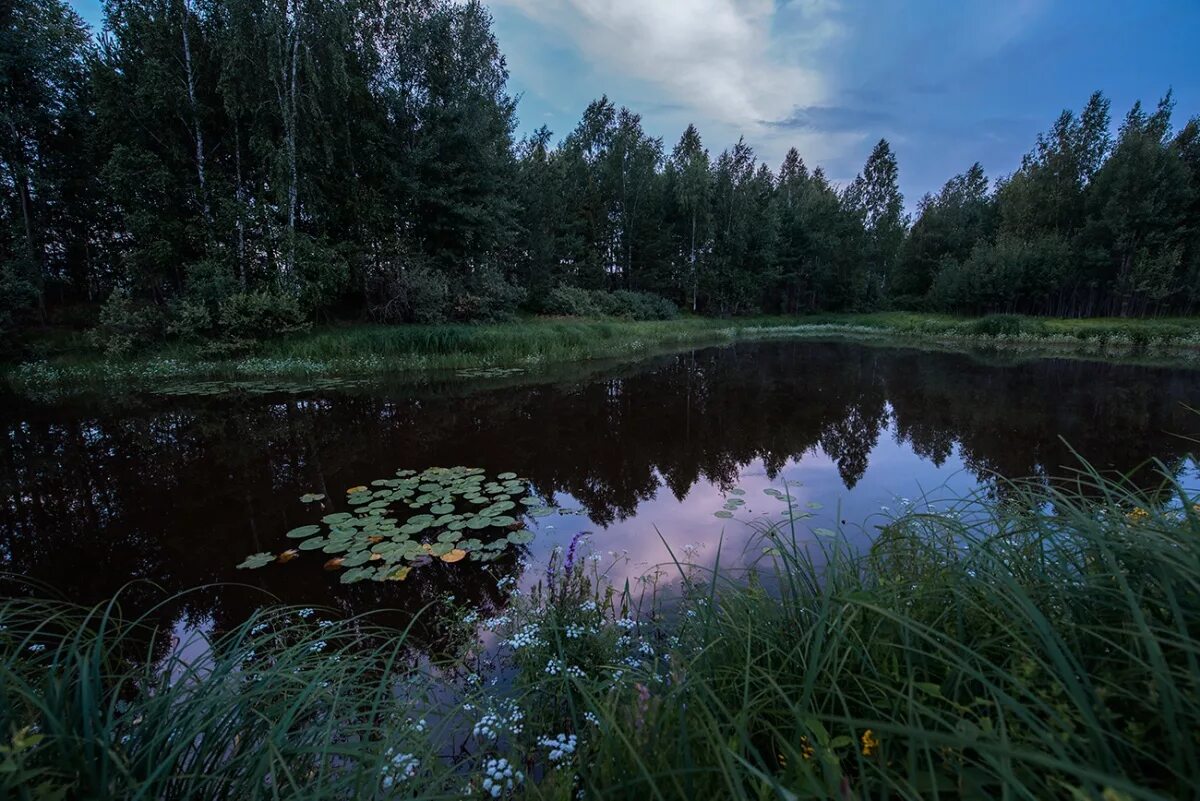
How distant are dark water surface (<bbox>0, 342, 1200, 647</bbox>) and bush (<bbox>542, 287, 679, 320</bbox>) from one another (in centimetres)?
1350

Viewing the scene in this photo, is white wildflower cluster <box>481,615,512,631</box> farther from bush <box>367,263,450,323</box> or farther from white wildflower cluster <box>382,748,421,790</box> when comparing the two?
bush <box>367,263,450,323</box>

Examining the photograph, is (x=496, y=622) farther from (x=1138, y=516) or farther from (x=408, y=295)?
(x=408, y=295)

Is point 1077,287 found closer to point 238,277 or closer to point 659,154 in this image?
Result: point 659,154

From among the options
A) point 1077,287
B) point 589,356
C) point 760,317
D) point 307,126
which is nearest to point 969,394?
point 589,356

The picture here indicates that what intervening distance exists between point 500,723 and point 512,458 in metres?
5.13

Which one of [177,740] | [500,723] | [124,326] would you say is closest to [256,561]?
[177,740]

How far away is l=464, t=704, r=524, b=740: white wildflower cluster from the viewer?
5.97ft

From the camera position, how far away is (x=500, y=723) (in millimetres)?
1819

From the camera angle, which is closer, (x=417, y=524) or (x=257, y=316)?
(x=417, y=524)

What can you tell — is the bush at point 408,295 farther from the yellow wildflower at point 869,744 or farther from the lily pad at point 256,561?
the yellow wildflower at point 869,744

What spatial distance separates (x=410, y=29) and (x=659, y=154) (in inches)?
861

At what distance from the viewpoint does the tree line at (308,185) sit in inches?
565

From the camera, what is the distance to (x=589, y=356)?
18625mm

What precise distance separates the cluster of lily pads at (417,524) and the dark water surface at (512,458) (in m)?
0.15
